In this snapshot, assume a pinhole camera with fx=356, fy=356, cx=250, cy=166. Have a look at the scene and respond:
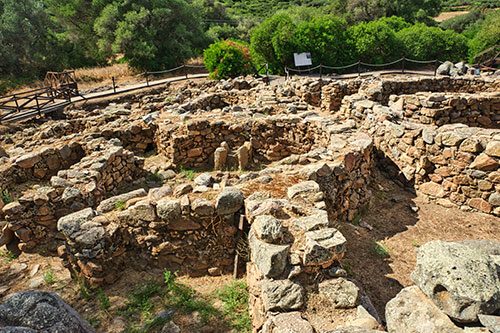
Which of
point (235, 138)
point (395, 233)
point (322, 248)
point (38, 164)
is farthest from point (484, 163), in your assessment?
point (38, 164)

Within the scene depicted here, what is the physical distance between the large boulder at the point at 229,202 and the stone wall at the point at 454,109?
7862 millimetres

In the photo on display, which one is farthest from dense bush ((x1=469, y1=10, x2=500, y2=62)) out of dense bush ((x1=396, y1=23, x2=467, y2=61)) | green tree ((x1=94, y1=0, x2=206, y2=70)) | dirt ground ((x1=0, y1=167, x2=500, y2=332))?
dirt ground ((x1=0, y1=167, x2=500, y2=332))

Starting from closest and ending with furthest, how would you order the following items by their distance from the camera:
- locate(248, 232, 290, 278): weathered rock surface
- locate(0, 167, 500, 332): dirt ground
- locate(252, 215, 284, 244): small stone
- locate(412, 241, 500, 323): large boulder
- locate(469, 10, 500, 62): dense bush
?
locate(412, 241, 500, 323): large boulder < locate(248, 232, 290, 278): weathered rock surface < locate(252, 215, 284, 244): small stone < locate(0, 167, 500, 332): dirt ground < locate(469, 10, 500, 62): dense bush

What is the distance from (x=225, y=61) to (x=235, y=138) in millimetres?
13280

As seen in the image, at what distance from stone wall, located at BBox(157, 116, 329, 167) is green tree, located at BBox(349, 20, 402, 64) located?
17.3m

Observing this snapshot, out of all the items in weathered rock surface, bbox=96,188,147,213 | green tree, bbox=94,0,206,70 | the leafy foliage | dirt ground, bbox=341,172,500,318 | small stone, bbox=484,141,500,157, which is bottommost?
dirt ground, bbox=341,172,500,318

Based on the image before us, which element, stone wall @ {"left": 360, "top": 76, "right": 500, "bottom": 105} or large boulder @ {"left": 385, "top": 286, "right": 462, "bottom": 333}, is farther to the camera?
stone wall @ {"left": 360, "top": 76, "right": 500, "bottom": 105}

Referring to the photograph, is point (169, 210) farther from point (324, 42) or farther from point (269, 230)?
point (324, 42)

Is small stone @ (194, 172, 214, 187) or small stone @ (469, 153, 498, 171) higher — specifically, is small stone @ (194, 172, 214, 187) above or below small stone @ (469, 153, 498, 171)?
above

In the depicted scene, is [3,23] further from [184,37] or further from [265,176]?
[265,176]

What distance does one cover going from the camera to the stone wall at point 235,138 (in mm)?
10352

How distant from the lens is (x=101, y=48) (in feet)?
90.4

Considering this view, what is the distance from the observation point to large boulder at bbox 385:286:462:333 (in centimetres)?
295

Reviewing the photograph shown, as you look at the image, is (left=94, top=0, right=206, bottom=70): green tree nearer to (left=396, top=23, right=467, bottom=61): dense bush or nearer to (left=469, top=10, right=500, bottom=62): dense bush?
(left=396, top=23, right=467, bottom=61): dense bush
